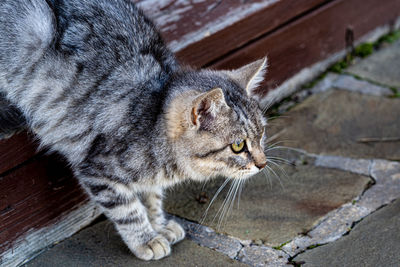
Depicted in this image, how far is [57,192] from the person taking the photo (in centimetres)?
247

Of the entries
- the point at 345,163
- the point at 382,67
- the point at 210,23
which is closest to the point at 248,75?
the point at 210,23

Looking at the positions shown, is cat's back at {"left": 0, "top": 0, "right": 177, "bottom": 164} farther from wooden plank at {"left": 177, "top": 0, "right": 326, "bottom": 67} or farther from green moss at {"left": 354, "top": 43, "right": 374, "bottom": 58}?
Answer: green moss at {"left": 354, "top": 43, "right": 374, "bottom": 58}

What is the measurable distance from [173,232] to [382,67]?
229cm

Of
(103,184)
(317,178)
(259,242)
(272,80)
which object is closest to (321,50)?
(272,80)

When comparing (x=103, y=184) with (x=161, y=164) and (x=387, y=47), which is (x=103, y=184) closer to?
(x=161, y=164)

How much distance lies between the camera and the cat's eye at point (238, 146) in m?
2.26

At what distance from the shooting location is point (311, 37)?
12.1 ft

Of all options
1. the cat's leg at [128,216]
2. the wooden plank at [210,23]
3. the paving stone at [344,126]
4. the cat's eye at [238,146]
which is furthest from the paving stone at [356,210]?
the wooden plank at [210,23]

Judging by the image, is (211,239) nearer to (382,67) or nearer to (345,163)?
(345,163)

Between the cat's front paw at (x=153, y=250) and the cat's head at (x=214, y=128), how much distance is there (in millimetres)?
344

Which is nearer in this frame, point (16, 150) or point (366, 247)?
point (366, 247)

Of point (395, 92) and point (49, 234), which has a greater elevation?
point (49, 234)

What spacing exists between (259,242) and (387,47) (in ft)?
8.17

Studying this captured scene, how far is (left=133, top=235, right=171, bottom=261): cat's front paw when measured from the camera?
2.31 meters
